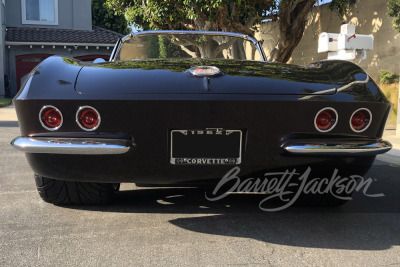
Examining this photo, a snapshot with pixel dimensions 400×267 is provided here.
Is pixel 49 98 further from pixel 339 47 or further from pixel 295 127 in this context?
pixel 339 47

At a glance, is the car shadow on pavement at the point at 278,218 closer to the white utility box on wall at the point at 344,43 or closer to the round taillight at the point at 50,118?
the round taillight at the point at 50,118

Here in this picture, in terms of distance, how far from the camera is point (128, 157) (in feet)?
8.78

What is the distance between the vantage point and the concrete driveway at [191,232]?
2543 mm

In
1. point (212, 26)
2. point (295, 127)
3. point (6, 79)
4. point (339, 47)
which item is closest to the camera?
point (295, 127)

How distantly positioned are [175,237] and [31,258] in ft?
2.87

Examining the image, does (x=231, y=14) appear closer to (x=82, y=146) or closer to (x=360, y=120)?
(x=360, y=120)

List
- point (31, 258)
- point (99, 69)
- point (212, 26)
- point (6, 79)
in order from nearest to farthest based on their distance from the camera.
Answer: point (31, 258), point (99, 69), point (212, 26), point (6, 79)

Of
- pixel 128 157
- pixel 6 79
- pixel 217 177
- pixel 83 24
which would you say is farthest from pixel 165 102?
pixel 83 24

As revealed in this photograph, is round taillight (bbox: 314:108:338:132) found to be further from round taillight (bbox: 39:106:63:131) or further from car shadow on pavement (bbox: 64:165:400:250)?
round taillight (bbox: 39:106:63:131)

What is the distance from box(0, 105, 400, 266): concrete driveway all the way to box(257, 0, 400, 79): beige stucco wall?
10284 mm

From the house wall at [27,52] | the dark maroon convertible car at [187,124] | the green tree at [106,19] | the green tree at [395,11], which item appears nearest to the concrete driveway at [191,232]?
the dark maroon convertible car at [187,124]

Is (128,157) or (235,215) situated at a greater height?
(128,157)

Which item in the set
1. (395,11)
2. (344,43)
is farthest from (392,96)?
(395,11)

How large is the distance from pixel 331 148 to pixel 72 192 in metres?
1.93
